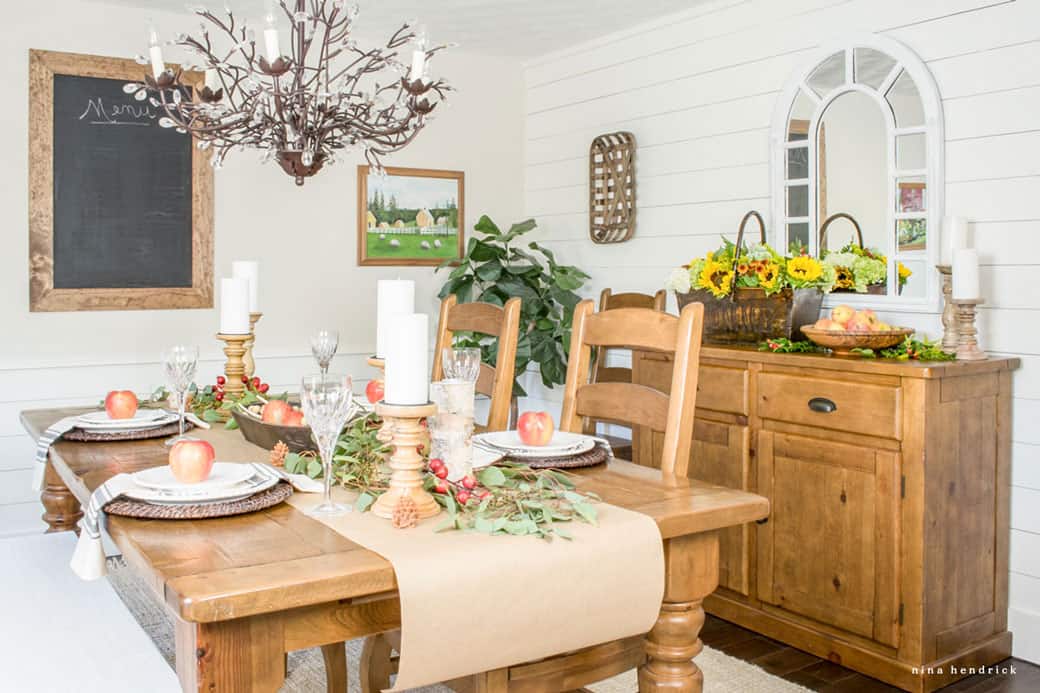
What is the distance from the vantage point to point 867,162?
3512 millimetres

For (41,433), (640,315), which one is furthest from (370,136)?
(41,433)

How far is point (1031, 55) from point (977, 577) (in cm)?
164

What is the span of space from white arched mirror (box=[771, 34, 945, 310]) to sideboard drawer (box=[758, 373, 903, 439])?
1.92 ft

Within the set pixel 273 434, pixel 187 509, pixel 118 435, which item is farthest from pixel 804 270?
pixel 187 509

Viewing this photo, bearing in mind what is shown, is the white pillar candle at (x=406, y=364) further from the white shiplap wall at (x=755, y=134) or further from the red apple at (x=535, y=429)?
the white shiplap wall at (x=755, y=134)

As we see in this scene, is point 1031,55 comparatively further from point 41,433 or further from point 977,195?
point 41,433

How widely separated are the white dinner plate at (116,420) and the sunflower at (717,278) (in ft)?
6.29

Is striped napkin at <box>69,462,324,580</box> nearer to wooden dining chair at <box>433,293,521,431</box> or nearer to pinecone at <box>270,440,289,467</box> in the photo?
pinecone at <box>270,440,289,467</box>

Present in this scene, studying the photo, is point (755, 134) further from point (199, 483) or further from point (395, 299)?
point (199, 483)

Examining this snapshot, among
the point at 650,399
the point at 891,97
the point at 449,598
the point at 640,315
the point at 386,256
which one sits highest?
the point at 891,97

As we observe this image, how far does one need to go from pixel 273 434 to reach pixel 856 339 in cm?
186

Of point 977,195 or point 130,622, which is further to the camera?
point 977,195

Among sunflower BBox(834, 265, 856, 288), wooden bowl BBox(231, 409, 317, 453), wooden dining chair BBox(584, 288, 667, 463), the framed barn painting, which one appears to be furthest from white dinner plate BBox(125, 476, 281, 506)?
the framed barn painting

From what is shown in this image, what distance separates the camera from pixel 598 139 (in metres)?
4.79
